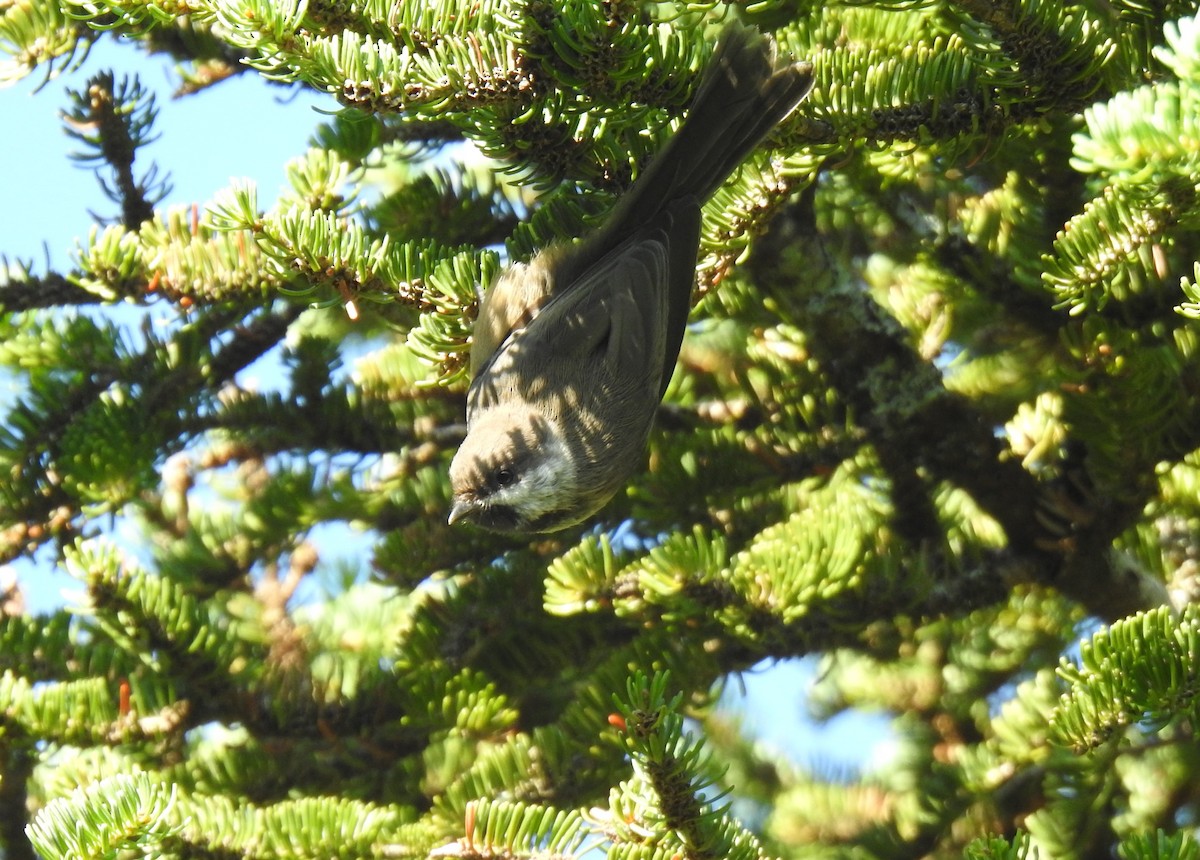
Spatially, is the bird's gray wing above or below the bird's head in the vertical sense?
above

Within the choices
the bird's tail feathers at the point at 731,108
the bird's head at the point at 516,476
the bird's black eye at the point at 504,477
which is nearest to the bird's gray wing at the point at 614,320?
the bird's head at the point at 516,476

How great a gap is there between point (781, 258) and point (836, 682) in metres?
1.49

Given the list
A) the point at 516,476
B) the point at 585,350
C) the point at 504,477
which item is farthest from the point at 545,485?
the point at 585,350

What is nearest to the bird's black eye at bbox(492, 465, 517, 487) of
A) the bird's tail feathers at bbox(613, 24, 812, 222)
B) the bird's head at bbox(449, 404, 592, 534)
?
the bird's head at bbox(449, 404, 592, 534)

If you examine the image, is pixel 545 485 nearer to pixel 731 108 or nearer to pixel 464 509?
pixel 464 509

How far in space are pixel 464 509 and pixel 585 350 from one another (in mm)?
763

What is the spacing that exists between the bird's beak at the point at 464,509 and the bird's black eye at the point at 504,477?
0.13 metres

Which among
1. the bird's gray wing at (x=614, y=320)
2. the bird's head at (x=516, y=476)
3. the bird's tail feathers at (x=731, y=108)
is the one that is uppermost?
the bird's gray wing at (x=614, y=320)

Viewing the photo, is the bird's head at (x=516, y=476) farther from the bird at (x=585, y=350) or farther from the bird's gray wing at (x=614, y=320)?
the bird's gray wing at (x=614, y=320)

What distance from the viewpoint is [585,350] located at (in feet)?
11.8

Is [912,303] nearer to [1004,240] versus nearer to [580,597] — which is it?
[1004,240]

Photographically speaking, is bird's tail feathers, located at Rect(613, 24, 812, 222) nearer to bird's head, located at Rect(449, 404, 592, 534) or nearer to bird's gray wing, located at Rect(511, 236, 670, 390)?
bird's gray wing, located at Rect(511, 236, 670, 390)

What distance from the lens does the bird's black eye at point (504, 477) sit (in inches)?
128

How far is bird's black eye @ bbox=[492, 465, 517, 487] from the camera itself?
325cm
